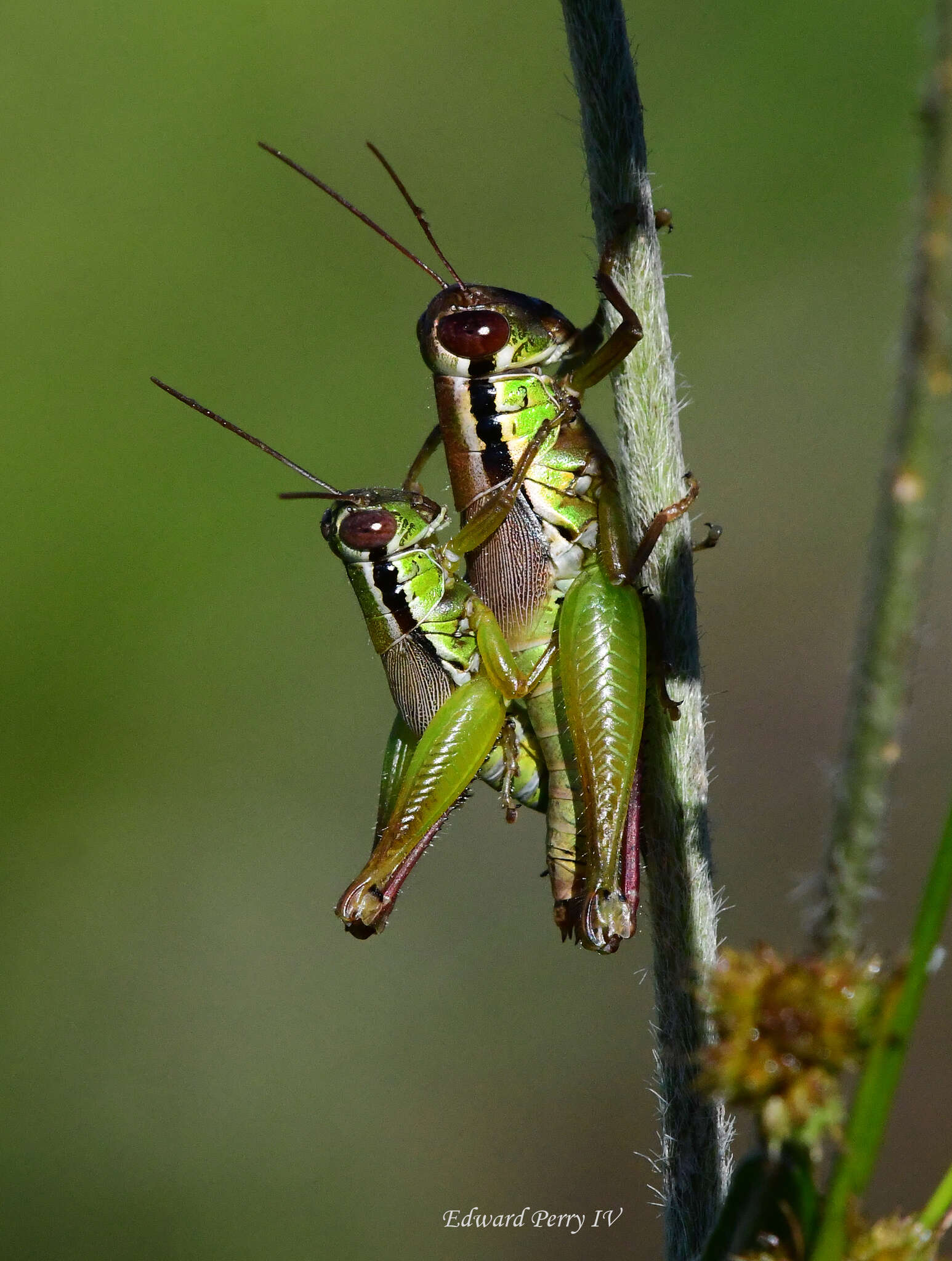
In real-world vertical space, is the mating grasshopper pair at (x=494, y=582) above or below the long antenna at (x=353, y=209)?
below

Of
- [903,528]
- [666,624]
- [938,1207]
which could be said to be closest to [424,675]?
[666,624]

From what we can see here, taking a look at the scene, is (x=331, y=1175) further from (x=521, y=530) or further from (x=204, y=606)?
(x=521, y=530)

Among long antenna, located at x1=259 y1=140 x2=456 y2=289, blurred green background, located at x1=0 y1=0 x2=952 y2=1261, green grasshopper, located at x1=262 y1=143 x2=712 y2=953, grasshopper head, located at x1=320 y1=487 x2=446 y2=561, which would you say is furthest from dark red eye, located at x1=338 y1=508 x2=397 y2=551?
blurred green background, located at x1=0 y1=0 x2=952 y2=1261

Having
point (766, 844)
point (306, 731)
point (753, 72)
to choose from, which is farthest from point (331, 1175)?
point (753, 72)

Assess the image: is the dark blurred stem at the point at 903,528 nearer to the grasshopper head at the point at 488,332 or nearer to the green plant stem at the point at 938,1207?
the green plant stem at the point at 938,1207

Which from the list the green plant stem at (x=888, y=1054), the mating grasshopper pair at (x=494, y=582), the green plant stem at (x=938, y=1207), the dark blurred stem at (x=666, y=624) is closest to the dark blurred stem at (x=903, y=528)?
the green plant stem at (x=888, y=1054)
